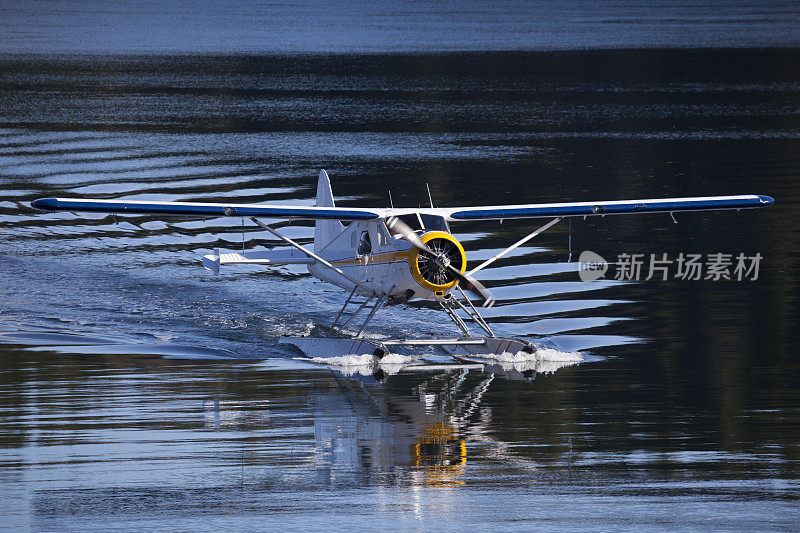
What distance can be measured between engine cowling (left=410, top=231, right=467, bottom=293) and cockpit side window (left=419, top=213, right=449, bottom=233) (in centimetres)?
35

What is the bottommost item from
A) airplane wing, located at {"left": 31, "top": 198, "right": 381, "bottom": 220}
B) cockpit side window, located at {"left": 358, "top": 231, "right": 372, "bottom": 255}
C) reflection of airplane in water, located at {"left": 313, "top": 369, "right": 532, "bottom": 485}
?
reflection of airplane in water, located at {"left": 313, "top": 369, "right": 532, "bottom": 485}

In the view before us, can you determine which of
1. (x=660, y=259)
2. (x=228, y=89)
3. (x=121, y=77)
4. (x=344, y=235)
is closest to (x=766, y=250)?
(x=660, y=259)

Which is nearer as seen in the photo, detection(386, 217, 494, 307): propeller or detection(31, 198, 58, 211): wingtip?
detection(386, 217, 494, 307): propeller

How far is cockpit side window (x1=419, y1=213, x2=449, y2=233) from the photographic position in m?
16.4

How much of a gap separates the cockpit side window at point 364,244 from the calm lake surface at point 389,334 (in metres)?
1.43

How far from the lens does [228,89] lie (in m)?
53.1

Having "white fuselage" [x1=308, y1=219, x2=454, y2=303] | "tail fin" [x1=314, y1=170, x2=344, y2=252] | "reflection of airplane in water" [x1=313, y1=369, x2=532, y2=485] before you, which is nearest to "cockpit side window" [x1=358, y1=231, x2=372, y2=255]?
"white fuselage" [x1=308, y1=219, x2=454, y2=303]

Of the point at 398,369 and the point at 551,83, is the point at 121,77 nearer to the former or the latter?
the point at 551,83

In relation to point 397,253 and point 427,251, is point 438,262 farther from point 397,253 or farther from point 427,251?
point 397,253

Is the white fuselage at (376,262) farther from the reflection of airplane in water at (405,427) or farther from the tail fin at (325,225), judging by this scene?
the reflection of airplane in water at (405,427)

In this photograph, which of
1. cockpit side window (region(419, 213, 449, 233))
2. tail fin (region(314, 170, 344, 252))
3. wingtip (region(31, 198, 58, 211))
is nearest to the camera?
cockpit side window (region(419, 213, 449, 233))

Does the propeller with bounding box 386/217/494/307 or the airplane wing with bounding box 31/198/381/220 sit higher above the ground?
the airplane wing with bounding box 31/198/381/220

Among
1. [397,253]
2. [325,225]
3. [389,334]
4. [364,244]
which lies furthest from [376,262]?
[325,225]

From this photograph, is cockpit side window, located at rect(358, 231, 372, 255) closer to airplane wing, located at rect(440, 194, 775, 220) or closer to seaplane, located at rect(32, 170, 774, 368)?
seaplane, located at rect(32, 170, 774, 368)
